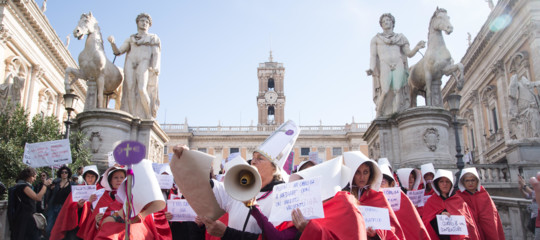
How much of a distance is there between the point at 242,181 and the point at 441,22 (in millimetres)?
13464

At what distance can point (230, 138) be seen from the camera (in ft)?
218

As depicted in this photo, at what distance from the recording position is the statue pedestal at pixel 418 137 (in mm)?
13578

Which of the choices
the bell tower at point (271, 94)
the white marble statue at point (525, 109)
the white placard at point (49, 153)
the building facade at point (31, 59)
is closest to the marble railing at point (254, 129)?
the bell tower at point (271, 94)

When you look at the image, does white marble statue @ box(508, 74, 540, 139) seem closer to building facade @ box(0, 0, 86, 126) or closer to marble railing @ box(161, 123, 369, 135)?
building facade @ box(0, 0, 86, 126)

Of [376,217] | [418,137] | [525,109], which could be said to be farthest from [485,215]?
[525,109]

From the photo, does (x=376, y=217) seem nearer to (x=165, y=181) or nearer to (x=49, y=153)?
(x=165, y=181)

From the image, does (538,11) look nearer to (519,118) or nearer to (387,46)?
(519,118)

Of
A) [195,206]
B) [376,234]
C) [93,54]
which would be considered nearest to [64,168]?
[195,206]

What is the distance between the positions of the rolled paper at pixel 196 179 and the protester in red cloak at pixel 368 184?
172 cm

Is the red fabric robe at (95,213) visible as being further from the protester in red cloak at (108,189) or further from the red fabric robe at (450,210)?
the red fabric robe at (450,210)

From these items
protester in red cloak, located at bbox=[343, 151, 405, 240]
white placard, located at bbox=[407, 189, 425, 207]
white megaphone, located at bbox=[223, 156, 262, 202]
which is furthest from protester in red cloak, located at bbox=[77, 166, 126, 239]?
white placard, located at bbox=[407, 189, 425, 207]

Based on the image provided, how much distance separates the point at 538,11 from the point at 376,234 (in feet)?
96.7

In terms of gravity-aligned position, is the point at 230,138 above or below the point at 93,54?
above

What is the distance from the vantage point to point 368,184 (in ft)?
15.3
